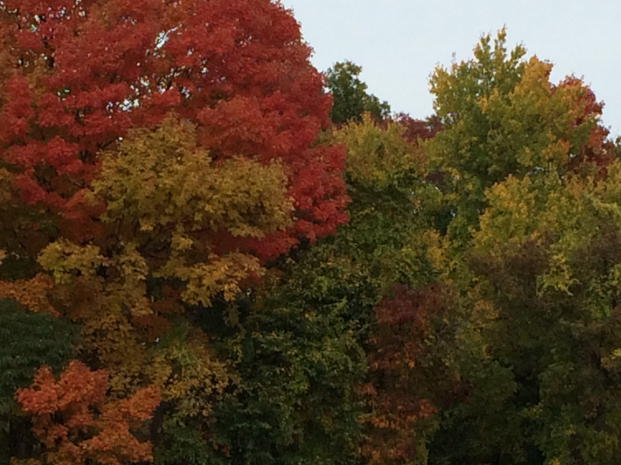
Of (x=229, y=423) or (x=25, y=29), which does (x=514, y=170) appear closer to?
(x=229, y=423)

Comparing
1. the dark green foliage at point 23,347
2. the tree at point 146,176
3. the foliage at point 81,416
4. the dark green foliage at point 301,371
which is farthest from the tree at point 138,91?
the foliage at point 81,416

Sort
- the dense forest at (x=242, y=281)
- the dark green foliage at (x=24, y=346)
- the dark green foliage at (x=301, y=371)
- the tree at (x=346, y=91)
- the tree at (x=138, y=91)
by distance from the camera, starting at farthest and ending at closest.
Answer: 1. the tree at (x=346, y=91)
2. the dark green foliage at (x=301, y=371)
3. the tree at (x=138, y=91)
4. the dense forest at (x=242, y=281)
5. the dark green foliage at (x=24, y=346)

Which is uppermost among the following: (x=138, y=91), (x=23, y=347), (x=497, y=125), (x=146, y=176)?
(x=497, y=125)

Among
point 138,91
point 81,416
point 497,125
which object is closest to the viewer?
point 81,416

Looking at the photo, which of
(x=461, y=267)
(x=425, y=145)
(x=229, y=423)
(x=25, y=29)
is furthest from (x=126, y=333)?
(x=425, y=145)

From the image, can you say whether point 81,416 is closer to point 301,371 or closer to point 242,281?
point 242,281

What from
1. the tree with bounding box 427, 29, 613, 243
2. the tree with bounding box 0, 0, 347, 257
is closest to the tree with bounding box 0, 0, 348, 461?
the tree with bounding box 0, 0, 347, 257

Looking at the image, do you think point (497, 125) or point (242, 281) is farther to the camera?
point (497, 125)

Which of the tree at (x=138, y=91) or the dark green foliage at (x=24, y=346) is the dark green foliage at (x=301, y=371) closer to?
the tree at (x=138, y=91)

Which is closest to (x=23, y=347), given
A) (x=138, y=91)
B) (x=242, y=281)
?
(x=242, y=281)

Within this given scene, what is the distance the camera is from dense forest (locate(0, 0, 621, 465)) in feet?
56.0

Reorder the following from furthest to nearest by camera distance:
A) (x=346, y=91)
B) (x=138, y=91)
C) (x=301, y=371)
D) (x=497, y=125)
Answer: (x=346, y=91), (x=497, y=125), (x=301, y=371), (x=138, y=91)

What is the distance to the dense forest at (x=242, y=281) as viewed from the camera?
17062 mm

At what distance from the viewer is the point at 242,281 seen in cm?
2042
